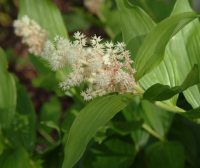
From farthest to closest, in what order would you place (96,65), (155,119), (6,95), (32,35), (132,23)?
(155,119) → (6,95) → (32,35) → (132,23) → (96,65)

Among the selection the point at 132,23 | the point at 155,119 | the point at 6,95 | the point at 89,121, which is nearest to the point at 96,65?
the point at 89,121

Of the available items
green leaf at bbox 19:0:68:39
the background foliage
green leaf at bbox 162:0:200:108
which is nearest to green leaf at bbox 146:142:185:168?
the background foliage

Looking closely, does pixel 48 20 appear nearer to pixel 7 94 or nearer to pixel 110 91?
pixel 7 94

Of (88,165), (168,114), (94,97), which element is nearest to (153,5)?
(168,114)

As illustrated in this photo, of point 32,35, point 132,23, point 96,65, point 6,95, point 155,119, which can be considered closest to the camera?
point 96,65

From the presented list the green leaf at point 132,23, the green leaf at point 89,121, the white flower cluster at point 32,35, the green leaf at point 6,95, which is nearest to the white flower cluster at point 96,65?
the green leaf at point 89,121

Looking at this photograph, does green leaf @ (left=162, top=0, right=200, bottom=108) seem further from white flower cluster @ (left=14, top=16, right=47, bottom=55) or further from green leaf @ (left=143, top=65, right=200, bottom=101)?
white flower cluster @ (left=14, top=16, right=47, bottom=55)

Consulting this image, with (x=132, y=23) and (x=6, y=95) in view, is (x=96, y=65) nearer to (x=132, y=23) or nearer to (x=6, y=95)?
(x=132, y=23)
